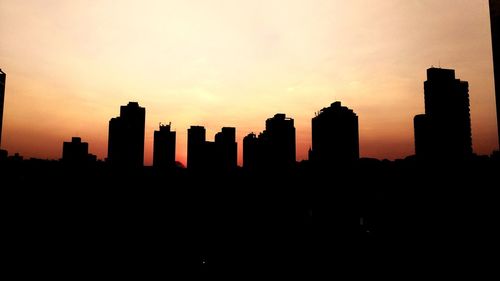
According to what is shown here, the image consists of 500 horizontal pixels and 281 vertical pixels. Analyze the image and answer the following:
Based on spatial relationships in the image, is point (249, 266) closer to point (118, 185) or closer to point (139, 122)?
point (118, 185)

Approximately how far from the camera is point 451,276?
42.2m

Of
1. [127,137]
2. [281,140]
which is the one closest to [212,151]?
[281,140]

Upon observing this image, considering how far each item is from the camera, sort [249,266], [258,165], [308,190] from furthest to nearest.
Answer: [258,165] < [308,190] < [249,266]

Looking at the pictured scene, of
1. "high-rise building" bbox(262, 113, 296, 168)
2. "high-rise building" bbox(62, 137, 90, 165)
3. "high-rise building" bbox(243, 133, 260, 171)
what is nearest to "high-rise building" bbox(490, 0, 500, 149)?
"high-rise building" bbox(262, 113, 296, 168)

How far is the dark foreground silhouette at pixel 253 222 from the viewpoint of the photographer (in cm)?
4897

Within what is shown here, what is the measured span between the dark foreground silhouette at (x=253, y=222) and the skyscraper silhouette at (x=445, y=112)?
19.2ft

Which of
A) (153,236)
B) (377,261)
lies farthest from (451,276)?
(153,236)

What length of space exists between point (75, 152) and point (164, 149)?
89.3 feet

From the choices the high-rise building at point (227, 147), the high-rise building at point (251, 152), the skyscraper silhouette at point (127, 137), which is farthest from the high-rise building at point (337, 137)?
the skyscraper silhouette at point (127, 137)

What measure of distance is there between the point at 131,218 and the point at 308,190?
4203 centimetres

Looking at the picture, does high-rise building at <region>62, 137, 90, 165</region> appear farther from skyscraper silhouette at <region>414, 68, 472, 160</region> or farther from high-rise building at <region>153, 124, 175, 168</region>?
skyscraper silhouette at <region>414, 68, 472, 160</region>

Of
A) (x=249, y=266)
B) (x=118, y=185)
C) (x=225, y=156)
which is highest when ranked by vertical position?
(x=225, y=156)

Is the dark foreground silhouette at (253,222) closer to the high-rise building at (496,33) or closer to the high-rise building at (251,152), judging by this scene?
the high-rise building at (251,152)

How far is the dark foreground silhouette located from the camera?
161ft
